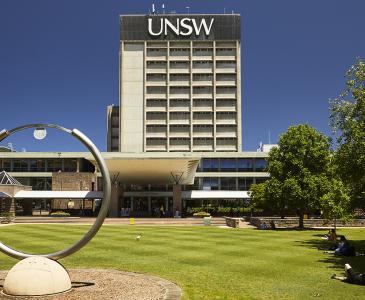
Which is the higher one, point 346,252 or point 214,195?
point 214,195

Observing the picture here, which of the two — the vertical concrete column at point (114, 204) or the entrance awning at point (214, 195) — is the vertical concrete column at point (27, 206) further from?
the entrance awning at point (214, 195)

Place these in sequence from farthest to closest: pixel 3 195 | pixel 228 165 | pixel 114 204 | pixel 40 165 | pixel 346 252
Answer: pixel 228 165
pixel 40 165
pixel 114 204
pixel 3 195
pixel 346 252

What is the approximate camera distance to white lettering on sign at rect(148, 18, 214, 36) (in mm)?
107438

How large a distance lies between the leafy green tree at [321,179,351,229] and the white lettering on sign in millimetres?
81256

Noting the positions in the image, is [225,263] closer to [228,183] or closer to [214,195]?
[214,195]

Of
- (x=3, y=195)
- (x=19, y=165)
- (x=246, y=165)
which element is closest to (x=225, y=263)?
(x=3, y=195)

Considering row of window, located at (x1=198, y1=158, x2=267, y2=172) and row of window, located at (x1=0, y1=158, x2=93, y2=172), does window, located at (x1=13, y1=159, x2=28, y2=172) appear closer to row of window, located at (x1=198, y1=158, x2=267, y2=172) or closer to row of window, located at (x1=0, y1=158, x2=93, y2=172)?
row of window, located at (x1=0, y1=158, x2=93, y2=172)

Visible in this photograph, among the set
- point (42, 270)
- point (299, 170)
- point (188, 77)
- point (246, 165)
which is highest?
point (188, 77)

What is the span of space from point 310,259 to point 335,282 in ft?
17.1

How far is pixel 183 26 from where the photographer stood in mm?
107625

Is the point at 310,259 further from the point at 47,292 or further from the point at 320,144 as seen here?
the point at 320,144

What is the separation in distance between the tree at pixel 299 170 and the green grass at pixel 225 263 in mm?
14361

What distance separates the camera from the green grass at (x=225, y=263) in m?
13.7

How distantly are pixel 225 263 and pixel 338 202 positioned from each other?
14.0 metres
